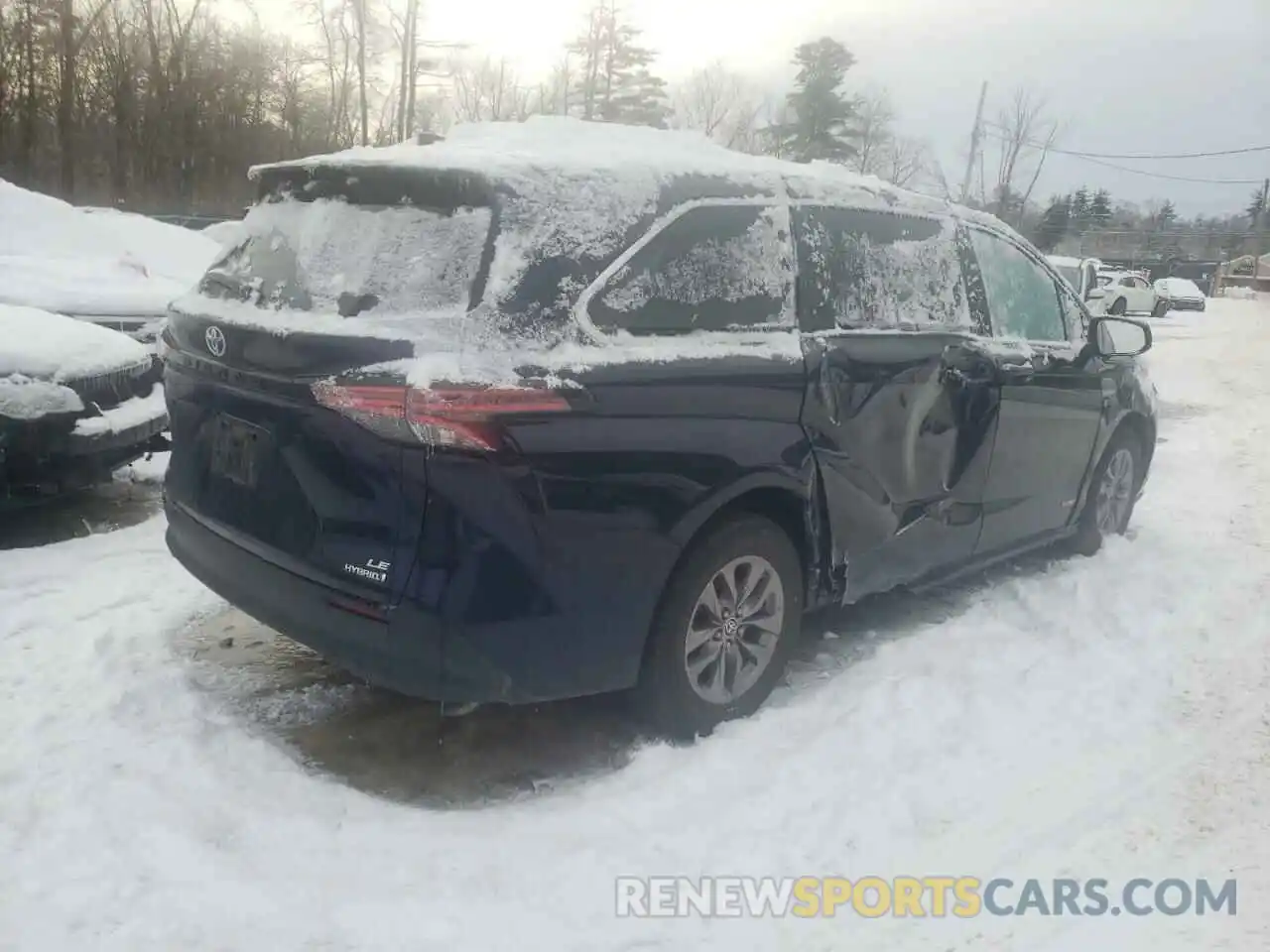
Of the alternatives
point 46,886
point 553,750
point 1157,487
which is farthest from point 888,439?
point 1157,487

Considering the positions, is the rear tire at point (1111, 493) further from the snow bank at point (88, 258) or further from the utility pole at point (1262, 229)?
the utility pole at point (1262, 229)

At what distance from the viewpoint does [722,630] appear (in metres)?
3.45

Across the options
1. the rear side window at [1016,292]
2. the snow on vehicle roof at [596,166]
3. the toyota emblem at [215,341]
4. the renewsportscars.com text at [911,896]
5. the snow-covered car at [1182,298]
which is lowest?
the renewsportscars.com text at [911,896]

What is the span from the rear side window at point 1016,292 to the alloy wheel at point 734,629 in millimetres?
1820

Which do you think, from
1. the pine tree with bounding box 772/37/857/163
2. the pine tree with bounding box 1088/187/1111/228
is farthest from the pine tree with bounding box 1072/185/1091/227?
the pine tree with bounding box 772/37/857/163

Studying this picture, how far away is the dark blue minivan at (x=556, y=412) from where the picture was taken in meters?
2.74

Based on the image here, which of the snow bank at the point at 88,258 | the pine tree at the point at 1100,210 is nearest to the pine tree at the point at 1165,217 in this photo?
the pine tree at the point at 1100,210

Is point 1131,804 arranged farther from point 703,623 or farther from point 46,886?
point 46,886

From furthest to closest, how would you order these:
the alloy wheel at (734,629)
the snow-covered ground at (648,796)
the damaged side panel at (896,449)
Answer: the damaged side panel at (896,449) < the alloy wheel at (734,629) < the snow-covered ground at (648,796)

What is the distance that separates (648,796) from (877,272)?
83.8 inches

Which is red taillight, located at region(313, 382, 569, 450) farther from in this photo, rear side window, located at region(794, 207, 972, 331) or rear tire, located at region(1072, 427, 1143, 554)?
rear tire, located at region(1072, 427, 1143, 554)

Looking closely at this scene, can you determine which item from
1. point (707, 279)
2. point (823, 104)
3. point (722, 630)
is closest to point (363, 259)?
point (707, 279)

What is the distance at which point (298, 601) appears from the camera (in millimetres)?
2975

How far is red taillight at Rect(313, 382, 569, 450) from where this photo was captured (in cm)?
264
